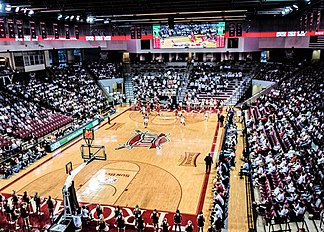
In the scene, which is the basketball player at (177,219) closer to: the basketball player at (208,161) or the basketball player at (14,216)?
the basketball player at (208,161)

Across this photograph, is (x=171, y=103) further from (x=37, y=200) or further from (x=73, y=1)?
(x=37, y=200)

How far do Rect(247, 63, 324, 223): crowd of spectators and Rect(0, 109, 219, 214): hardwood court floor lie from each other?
10.9ft

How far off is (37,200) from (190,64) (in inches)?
1353

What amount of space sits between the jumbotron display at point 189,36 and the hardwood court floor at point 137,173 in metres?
17.0

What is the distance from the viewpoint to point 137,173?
17.7m

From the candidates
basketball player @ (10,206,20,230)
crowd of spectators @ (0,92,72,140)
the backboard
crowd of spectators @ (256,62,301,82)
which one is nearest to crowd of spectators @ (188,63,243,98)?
crowd of spectators @ (256,62,301,82)

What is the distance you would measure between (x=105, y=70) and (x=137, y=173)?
89.3 feet

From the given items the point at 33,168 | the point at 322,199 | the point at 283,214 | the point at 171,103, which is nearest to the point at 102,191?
the point at 33,168

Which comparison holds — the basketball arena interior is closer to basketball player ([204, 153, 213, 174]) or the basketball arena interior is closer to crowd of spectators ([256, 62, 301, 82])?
basketball player ([204, 153, 213, 174])

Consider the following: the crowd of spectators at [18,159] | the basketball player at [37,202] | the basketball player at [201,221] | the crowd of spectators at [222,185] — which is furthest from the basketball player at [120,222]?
the crowd of spectators at [18,159]

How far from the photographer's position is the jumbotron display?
3784 cm

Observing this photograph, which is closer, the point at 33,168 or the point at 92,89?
the point at 33,168

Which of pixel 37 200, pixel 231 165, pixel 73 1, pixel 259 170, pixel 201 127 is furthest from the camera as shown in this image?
pixel 201 127

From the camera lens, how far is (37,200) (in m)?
13.3
